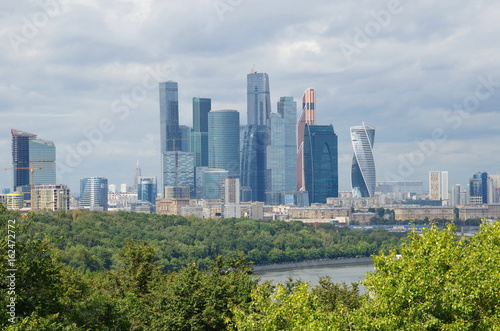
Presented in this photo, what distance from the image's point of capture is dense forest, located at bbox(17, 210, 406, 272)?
63656 mm

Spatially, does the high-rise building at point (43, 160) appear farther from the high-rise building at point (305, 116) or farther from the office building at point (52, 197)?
the high-rise building at point (305, 116)

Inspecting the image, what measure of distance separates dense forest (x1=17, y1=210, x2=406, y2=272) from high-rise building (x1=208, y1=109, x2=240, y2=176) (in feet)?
298

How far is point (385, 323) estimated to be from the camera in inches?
526

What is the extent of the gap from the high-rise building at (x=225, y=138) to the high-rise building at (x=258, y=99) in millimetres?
4896

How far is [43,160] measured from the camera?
157m

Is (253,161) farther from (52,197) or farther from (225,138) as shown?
(52,197)

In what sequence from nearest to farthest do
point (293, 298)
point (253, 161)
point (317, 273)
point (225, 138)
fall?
1. point (293, 298)
2. point (317, 273)
3. point (225, 138)
4. point (253, 161)

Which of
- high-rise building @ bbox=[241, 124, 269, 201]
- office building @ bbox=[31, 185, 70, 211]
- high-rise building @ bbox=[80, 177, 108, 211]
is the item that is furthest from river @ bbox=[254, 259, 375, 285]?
high-rise building @ bbox=[80, 177, 108, 211]

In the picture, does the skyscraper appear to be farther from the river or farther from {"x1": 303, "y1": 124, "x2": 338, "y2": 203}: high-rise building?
the river

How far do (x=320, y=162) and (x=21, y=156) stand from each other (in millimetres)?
63455

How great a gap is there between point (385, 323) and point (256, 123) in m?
186

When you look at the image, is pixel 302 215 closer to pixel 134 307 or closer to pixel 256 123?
pixel 256 123

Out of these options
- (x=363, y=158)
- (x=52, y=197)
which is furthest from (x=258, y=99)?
(x=52, y=197)

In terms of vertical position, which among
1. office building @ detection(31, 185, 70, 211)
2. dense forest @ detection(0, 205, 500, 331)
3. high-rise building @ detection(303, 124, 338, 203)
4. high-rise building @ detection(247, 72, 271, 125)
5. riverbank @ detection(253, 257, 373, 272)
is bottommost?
riverbank @ detection(253, 257, 373, 272)
